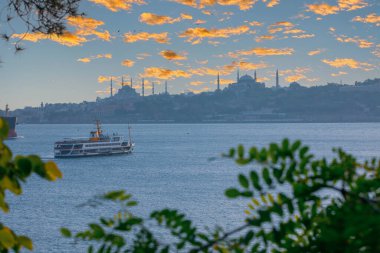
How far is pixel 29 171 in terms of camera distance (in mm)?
1858

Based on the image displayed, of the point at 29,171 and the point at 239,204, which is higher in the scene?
the point at 29,171

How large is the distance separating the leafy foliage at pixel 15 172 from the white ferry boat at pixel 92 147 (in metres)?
104

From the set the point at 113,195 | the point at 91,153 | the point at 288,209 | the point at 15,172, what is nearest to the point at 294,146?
the point at 288,209

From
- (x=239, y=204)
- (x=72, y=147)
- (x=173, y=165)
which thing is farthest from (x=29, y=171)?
(x=72, y=147)

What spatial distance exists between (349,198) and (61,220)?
49.1m

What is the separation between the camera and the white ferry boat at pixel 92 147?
349 feet

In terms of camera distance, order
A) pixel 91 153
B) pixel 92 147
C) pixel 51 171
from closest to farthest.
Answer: pixel 51 171 → pixel 91 153 → pixel 92 147

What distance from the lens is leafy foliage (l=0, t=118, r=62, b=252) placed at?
185 centimetres

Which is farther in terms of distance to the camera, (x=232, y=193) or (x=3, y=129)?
(x=232, y=193)

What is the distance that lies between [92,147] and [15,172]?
111m

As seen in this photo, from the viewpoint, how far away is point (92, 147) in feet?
362

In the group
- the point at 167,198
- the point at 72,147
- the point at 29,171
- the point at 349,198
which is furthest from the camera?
the point at 72,147

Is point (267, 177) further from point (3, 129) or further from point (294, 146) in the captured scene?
point (3, 129)

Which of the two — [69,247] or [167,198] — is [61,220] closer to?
[69,247]
